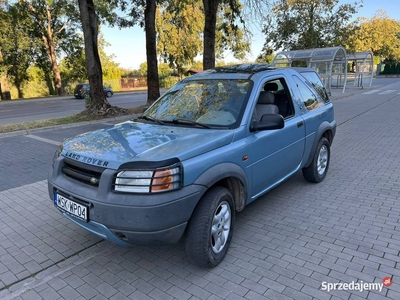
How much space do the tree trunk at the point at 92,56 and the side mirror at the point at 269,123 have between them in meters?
10.1

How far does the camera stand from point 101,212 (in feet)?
8.18

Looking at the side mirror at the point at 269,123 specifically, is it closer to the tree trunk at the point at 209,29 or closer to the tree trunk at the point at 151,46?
the tree trunk at the point at 209,29

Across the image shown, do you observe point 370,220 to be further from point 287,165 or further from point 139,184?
point 139,184

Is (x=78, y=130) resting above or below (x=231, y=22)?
below

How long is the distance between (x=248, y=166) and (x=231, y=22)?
11.9 m

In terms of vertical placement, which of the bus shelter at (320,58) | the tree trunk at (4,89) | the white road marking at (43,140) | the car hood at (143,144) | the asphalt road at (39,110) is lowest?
the white road marking at (43,140)

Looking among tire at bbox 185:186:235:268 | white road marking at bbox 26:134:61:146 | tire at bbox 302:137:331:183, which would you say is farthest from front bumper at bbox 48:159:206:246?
white road marking at bbox 26:134:61:146

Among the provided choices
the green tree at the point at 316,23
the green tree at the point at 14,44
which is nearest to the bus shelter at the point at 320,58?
the green tree at the point at 316,23

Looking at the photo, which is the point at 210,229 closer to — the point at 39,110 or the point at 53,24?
the point at 39,110

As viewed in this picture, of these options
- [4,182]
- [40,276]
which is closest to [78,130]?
[4,182]

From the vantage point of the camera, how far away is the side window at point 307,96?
443cm

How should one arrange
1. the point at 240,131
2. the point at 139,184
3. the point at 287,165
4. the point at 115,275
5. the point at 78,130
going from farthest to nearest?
the point at 78,130 < the point at 287,165 < the point at 240,131 < the point at 115,275 < the point at 139,184

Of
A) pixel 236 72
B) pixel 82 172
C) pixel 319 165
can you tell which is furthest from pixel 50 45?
pixel 82 172

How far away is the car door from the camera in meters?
3.36
